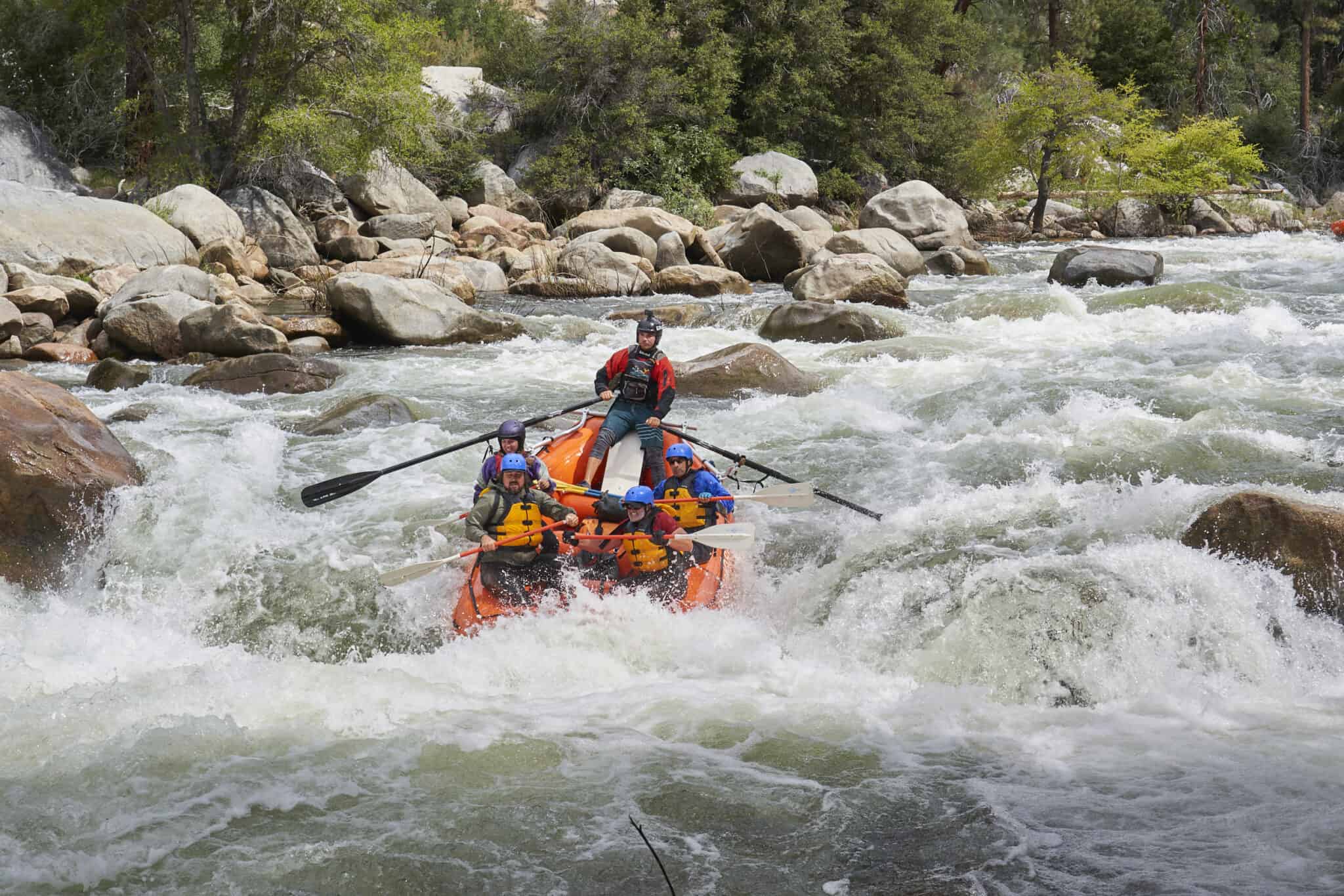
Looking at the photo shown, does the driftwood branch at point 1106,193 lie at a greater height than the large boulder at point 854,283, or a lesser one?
greater

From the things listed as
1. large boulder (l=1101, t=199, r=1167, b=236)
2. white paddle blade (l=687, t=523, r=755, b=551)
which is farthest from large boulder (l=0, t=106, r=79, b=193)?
large boulder (l=1101, t=199, r=1167, b=236)

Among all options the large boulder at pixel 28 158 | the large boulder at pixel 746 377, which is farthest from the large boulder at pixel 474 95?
the large boulder at pixel 746 377

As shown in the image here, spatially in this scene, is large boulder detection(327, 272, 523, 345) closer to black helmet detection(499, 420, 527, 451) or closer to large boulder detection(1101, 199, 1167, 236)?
black helmet detection(499, 420, 527, 451)

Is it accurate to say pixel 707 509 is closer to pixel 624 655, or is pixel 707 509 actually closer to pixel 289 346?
pixel 624 655

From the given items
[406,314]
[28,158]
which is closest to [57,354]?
[406,314]

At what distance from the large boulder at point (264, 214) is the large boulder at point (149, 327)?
592 centimetres

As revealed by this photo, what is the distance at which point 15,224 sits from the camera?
43.7 feet

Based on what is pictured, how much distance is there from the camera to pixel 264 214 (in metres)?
17.6

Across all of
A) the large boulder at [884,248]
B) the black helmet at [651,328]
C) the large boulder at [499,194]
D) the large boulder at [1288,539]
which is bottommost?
the large boulder at [1288,539]

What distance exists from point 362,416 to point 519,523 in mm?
3870

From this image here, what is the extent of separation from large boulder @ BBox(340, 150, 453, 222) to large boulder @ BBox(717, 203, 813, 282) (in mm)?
5388

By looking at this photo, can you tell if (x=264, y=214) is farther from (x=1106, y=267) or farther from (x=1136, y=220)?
(x=1136, y=220)

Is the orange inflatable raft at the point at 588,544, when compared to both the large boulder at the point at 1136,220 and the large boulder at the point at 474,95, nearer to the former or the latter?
the large boulder at the point at 474,95

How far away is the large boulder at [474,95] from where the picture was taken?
24094 millimetres
